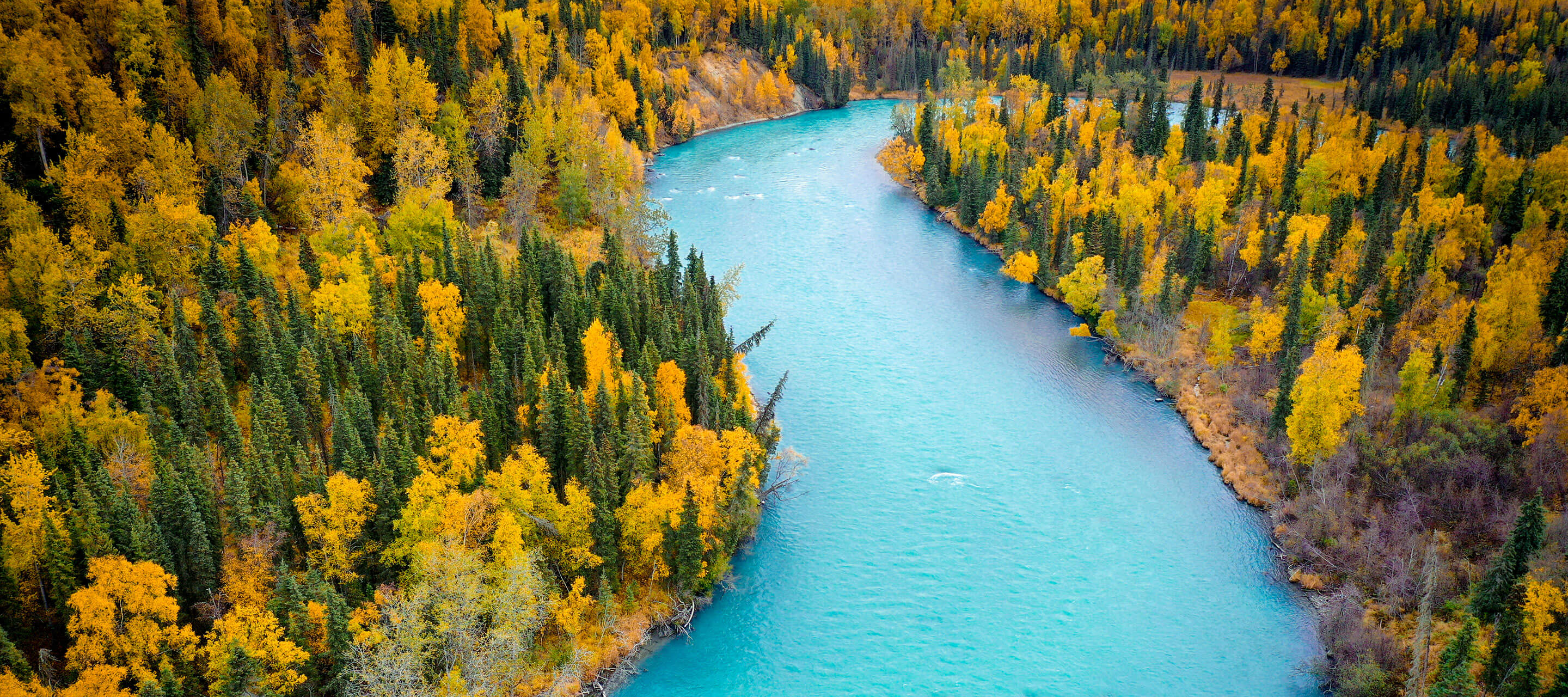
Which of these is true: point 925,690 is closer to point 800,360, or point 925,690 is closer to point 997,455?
point 997,455

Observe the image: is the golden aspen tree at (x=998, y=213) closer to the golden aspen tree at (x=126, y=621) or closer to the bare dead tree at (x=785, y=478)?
the bare dead tree at (x=785, y=478)

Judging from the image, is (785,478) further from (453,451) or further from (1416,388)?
(1416,388)

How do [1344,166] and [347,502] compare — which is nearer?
[347,502]

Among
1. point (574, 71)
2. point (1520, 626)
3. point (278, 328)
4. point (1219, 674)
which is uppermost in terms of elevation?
point (574, 71)

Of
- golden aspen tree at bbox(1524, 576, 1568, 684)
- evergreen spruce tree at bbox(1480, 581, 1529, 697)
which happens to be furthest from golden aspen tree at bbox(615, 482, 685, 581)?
golden aspen tree at bbox(1524, 576, 1568, 684)

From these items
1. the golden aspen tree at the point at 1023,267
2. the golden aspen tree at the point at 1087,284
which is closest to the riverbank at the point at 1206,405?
the golden aspen tree at the point at 1087,284

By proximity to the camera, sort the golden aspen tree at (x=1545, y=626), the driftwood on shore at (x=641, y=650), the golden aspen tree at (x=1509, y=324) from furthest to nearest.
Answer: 1. the golden aspen tree at (x=1509, y=324)
2. the driftwood on shore at (x=641, y=650)
3. the golden aspen tree at (x=1545, y=626)

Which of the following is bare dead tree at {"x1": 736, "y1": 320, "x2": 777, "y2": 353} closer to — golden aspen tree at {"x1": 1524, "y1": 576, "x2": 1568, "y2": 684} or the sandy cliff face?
golden aspen tree at {"x1": 1524, "y1": 576, "x2": 1568, "y2": 684}

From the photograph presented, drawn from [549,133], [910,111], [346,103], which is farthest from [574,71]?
[910,111]
